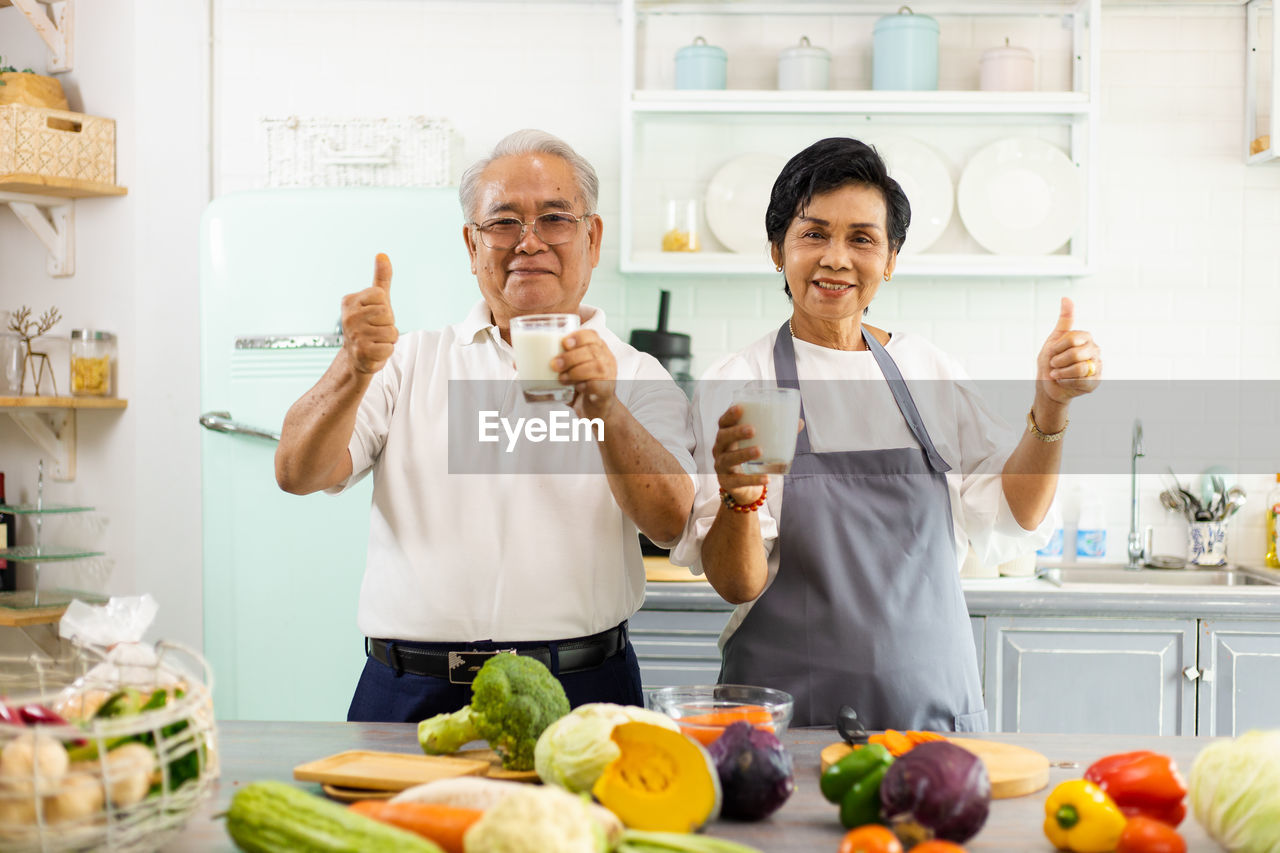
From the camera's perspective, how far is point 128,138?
3654mm

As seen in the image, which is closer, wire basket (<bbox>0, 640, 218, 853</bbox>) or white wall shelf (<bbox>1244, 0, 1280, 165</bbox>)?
wire basket (<bbox>0, 640, 218, 853</bbox>)

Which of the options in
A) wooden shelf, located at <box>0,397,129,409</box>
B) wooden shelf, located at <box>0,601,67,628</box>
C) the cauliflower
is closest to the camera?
the cauliflower

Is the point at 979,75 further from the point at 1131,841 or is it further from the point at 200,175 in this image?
the point at 1131,841

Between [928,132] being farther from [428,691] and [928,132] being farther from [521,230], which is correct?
[428,691]

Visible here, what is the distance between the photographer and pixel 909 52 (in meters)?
3.54

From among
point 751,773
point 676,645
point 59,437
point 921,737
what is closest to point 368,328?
point 751,773

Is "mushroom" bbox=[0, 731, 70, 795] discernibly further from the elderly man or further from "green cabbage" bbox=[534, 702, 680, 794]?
the elderly man

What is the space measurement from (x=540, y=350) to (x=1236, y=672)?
2.52 meters

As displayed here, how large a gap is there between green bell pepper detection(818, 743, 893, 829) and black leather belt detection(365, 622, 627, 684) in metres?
0.72

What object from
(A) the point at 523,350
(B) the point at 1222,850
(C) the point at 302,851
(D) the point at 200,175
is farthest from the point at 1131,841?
(D) the point at 200,175

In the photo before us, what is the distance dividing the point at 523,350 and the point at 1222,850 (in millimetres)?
1050

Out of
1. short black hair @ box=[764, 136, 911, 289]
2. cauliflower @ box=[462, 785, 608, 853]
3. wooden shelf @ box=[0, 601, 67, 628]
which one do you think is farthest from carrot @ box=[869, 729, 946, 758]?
wooden shelf @ box=[0, 601, 67, 628]

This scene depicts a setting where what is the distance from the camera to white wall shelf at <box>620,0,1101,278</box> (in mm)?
3506

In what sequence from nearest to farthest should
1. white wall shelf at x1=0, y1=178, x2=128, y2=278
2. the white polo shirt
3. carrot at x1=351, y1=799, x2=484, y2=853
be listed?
carrot at x1=351, y1=799, x2=484, y2=853 < the white polo shirt < white wall shelf at x1=0, y1=178, x2=128, y2=278
